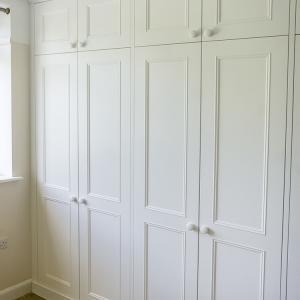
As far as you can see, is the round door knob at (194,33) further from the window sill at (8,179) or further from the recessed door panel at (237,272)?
the window sill at (8,179)

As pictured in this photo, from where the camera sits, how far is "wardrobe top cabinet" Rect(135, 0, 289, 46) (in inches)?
70.1

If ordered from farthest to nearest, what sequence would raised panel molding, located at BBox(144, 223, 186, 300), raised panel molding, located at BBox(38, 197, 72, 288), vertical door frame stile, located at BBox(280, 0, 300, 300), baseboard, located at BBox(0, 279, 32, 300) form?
baseboard, located at BBox(0, 279, 32, 300) → raised panel molding, located at BBox(38, 197, 72, 288) → raised panel molding, located at BBox(144, 223, 186, 300) → vertical door frame stile, located at BBox(280, 0, 300, 300)

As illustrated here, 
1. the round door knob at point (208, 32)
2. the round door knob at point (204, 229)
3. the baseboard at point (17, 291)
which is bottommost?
the baseboard at point (17, 291)

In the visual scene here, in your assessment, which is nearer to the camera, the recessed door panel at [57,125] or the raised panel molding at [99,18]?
→ the raised panel molding at [99,18]

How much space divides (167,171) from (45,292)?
4.88 feet

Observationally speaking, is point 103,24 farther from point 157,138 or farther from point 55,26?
point 157,138

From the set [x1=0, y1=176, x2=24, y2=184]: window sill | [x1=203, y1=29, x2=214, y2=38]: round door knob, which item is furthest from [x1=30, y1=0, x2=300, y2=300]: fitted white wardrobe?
[x1=0, y1=176, x2=24, y2=184]: window sill

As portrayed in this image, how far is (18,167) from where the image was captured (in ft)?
9.43

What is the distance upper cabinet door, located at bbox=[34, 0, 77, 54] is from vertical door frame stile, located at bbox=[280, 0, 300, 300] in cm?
139

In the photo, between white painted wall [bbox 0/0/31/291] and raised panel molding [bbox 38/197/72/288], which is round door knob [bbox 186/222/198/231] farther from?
white painted wall [bbox 0/0/31/291]

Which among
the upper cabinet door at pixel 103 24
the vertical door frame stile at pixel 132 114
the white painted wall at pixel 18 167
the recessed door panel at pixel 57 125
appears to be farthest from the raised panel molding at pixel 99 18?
the white painted wall at pixel 18 167

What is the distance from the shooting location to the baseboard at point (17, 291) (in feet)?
9.44

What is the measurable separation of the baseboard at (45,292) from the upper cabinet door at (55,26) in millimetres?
1708

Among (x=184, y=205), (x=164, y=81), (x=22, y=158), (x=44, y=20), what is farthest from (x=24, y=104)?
(x=184, y=205)
